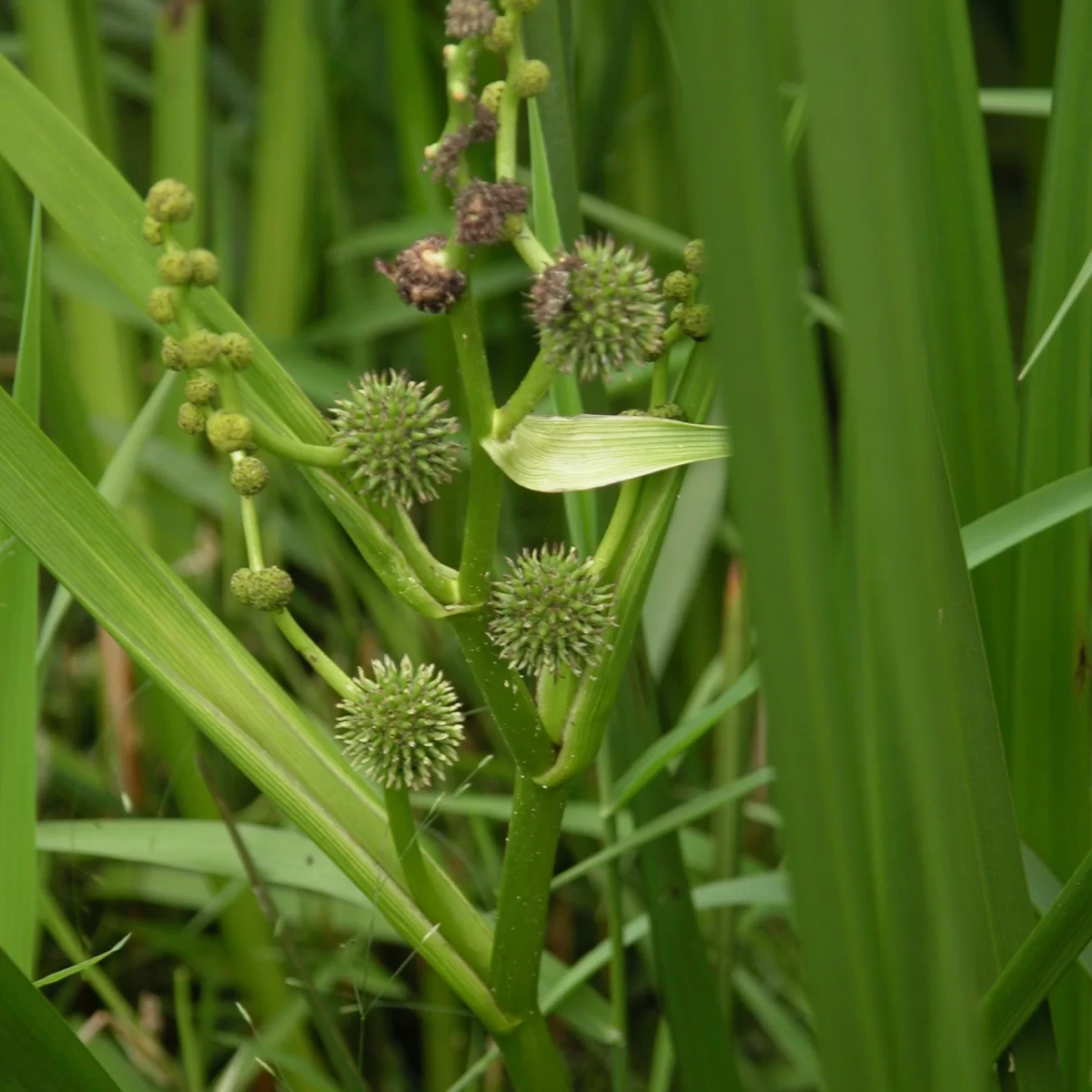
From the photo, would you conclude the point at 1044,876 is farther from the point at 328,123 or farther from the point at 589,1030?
the point at 328,123

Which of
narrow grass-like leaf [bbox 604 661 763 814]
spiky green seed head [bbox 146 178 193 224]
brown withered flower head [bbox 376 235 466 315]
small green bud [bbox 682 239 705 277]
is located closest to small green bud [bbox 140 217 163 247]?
spiky green seed head [bbox 146 178 193 224]

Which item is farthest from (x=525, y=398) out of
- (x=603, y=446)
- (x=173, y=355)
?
(x=173, y=355)

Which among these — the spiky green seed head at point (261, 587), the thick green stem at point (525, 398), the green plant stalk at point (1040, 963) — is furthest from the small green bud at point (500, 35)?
the green plant stalk at point (1040, 963)

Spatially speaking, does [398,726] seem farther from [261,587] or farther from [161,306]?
[161,306]

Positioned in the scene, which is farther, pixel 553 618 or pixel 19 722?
pixel 19 722

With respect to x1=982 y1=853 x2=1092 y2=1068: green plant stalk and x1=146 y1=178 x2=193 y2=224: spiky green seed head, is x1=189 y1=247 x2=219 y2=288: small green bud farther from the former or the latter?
x1=982 y1=853 x2=1092 y2=1068: green plant stalk
